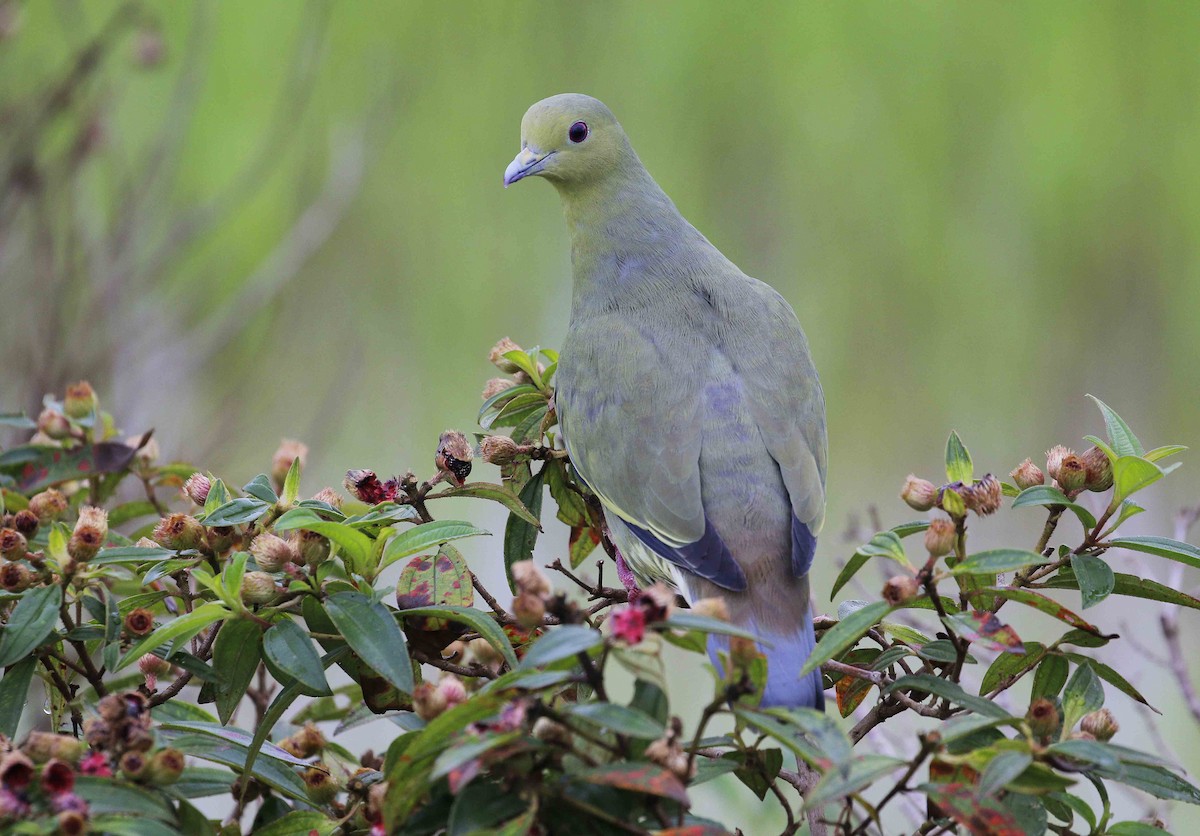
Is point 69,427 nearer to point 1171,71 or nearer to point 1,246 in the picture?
point 1,246

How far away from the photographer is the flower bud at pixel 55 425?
1045 mm

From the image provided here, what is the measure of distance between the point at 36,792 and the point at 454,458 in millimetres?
380

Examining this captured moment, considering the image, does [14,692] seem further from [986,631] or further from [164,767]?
[986,631]

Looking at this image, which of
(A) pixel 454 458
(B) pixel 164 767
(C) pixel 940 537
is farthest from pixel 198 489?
(C) pixel 940 537

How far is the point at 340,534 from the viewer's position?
0.74m

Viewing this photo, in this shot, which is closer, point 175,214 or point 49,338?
point 49,338

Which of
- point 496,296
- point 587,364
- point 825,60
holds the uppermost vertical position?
point 825,60

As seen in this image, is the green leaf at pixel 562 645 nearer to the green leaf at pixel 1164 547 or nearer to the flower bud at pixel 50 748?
the flower bud at pixel 50 748

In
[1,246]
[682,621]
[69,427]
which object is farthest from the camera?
[1,246]

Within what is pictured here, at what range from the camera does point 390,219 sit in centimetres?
360

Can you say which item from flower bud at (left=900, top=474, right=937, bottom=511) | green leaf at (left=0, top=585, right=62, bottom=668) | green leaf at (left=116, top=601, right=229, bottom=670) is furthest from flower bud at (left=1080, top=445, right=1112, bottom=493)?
green leaf at (left=0, top=585, right=62, bottom=668)

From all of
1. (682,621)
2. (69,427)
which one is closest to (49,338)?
(69,427)

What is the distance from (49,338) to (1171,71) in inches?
122

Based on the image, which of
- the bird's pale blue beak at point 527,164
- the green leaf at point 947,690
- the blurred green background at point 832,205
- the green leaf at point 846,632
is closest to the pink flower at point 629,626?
the green leaf at point 846,632
